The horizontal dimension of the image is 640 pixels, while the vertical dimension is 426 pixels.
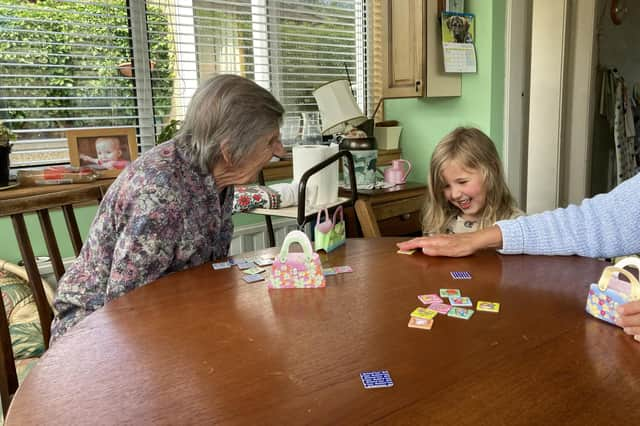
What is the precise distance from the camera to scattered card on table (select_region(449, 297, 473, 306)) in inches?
43.1

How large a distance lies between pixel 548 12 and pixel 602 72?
31.9 inches

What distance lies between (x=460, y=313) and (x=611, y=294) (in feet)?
0.88

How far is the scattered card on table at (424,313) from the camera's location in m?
1.03

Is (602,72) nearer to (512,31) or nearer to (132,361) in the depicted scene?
(512,31)

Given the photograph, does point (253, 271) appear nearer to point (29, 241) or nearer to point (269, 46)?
point (29, 241)

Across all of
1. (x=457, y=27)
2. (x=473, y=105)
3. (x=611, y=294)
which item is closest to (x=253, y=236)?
(x=473, y=105)

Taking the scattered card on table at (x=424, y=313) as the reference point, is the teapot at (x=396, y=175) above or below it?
above

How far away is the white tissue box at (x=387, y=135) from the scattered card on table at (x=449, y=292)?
103 inches

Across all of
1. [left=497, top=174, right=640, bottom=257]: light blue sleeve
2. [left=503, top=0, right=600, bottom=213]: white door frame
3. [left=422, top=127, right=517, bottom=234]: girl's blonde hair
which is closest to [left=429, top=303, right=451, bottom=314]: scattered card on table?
[left=497, top=174, right=640, bottom=257]: light blue sleeve

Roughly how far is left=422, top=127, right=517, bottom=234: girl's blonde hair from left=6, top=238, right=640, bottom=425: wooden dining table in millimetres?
767

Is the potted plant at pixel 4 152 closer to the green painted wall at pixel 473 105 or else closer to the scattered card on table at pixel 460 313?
the green painted wall at pixel 473 105

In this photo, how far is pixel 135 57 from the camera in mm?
2791

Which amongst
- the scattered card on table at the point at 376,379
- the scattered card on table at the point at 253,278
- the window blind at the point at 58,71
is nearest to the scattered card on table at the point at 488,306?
the scattered card on table at the point at 376,379

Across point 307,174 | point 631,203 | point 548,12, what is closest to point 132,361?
point 631,203
